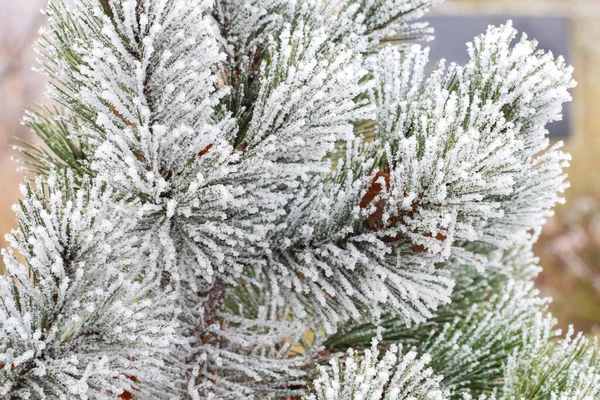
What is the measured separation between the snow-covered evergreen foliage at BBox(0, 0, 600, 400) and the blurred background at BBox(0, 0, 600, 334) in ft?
5.30

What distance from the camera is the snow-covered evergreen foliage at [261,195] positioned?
300 millimetres

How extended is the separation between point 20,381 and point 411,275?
244 mm

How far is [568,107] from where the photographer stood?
2.12m

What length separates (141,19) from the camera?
271 mm

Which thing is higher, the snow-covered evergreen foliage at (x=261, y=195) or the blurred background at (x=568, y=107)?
the blurred background at (x=568, y=107)

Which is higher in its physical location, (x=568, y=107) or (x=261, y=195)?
(x=568, y=107)

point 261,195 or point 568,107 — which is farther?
point 568,107

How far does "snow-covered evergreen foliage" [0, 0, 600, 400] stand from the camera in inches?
11.8

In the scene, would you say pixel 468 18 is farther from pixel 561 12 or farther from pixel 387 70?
pixel 387 70

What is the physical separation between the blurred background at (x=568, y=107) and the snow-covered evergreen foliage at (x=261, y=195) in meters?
1.62

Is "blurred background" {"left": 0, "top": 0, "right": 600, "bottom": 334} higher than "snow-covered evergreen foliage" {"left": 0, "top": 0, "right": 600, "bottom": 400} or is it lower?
higher

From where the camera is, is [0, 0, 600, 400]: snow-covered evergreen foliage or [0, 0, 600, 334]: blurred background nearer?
[0, 0, 600, 400]: snow-covered evergreen foliage

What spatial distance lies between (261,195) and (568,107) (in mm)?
2092

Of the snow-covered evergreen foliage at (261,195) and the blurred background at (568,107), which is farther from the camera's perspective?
the blurred background at (568,107)
